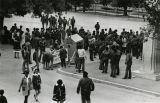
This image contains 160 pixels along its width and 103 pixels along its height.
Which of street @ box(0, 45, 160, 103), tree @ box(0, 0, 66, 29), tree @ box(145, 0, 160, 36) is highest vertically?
tree @ box(0, 0, 66, 29)

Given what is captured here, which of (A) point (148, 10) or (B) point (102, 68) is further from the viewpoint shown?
(B) point (102, 68)

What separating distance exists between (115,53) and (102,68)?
7.76 ft

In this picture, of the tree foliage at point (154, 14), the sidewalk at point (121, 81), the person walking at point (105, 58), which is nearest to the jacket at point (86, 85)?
the sidewalk at point (121, 81)

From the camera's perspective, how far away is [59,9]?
111 feet

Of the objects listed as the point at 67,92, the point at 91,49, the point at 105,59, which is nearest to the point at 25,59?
the point at 105,59

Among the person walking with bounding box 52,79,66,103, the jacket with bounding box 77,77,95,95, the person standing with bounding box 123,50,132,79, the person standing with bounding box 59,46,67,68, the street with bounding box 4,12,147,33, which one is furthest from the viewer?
the street with bounding box 4,12,147,33

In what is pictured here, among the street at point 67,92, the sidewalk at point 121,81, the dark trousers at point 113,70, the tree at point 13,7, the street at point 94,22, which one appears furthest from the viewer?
the street at point 94,22

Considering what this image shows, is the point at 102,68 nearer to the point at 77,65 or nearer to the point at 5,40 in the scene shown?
the point at 77,65

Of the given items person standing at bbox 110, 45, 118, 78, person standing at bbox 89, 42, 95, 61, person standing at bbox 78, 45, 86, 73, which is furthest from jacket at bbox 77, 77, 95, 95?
person standing at bbox 89, 42, 95, 61

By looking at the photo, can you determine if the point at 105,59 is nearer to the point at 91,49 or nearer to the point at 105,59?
the point at 105,59

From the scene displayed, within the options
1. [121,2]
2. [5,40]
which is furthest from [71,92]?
[121,2]

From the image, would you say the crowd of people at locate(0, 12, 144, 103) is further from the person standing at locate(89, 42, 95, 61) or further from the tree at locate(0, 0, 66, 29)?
the tree at locate(0, 0, 66, 29)

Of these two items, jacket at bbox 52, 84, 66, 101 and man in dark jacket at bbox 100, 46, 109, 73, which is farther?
man in dark jacket at bbox 100, 46, 109, 73

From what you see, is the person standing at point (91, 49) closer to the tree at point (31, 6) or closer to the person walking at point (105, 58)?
the person walking at point (105, 58)
